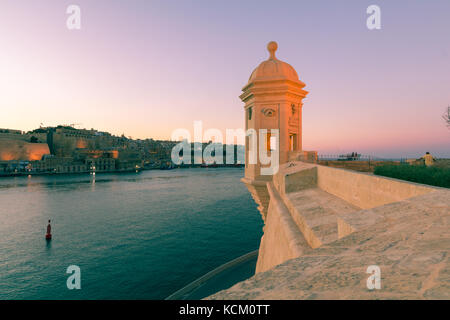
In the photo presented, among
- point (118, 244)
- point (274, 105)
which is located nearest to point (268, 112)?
point (274, 105)

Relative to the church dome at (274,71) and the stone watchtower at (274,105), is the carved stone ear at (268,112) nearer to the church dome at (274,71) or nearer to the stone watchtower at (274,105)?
the stone watchtower at (274,105)

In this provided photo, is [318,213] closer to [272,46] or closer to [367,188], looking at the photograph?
[367,188]

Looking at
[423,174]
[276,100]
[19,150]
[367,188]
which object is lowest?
[367,188]

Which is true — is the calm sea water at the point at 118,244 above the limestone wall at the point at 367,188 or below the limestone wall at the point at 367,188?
below

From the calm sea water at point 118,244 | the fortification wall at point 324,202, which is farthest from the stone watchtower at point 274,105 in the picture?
the calm sea water at point 118,244

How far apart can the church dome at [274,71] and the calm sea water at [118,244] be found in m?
16.0

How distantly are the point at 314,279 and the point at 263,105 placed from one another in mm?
12470

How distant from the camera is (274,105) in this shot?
526 inches

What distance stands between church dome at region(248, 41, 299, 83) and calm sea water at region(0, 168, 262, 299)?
16.0m

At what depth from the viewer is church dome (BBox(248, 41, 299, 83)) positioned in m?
13.1

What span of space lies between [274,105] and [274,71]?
6.16 feet

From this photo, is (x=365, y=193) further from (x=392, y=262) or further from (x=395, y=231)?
(x=392, y=262)

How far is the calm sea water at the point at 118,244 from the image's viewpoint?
61.4ft
